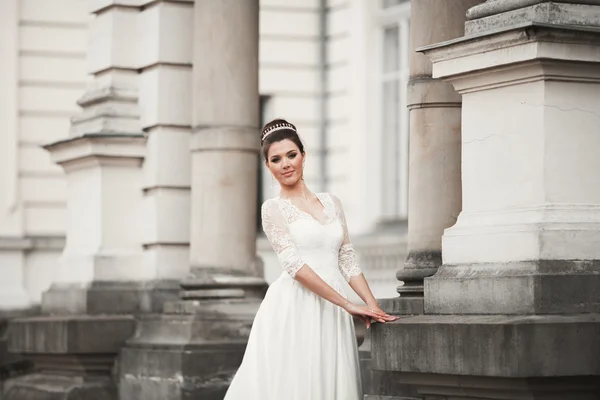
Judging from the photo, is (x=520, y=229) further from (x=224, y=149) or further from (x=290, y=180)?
(x=224, y=149)

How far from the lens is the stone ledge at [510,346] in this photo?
7020 millimetres

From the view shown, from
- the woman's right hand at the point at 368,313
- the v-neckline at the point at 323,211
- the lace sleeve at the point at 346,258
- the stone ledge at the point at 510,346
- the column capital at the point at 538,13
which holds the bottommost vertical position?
the stone ledge at the point at 510,346

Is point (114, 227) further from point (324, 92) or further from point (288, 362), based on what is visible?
point (324, 92)

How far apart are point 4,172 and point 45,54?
1617 mm

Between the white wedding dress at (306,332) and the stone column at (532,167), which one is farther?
the white wedding dress at (306,332)

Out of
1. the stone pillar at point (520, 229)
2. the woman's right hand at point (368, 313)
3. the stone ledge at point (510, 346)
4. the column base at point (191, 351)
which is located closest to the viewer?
the stone ledge at point (510, 346)

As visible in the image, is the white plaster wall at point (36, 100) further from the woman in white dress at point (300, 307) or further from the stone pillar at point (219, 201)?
the woman in white dress at point (300, 307)

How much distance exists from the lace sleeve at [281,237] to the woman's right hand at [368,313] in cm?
38

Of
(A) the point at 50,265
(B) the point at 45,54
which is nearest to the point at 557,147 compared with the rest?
(A) the point at 50,265

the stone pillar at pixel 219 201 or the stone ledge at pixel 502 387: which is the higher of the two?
the stone pillar at pixel 219 201

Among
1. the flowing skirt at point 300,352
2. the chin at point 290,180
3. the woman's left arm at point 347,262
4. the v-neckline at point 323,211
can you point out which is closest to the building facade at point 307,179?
the flowing skirt at point 300,352

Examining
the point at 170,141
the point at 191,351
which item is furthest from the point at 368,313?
the point at 170,141

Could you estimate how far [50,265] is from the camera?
1886 centimetres

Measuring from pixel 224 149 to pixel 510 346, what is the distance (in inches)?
215
